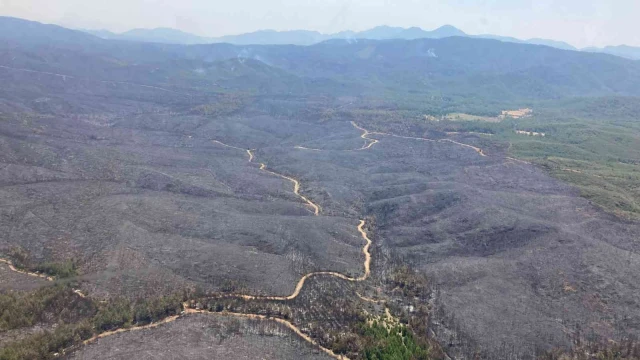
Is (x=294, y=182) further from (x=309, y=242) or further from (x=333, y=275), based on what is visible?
(x=333, y=275)

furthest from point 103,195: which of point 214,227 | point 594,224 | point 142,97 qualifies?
point 142,97

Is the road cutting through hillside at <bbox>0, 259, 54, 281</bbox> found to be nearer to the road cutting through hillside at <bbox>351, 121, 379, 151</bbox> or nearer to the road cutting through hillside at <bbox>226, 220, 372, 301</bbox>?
the road cutting through hillside at <bbox>226, 220, 372, 301</bbox>

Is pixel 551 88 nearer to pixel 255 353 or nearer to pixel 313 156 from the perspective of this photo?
pixel 313 156

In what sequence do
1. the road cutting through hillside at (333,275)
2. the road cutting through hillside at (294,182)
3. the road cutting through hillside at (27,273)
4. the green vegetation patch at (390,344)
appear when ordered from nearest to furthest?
the green vegetation patch at (390,344) < the road cutting through hillside at (27,273) < the road cutting through hillside at (333,275) < the road cutting through hillside at (294,182)

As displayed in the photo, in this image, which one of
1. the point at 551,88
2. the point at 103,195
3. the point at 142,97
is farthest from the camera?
the point at 551,88

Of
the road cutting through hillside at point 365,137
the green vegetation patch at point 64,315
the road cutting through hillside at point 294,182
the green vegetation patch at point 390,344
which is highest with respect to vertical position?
the green vegetation patch at point 64,315

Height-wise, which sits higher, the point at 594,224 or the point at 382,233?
the point at 594,224

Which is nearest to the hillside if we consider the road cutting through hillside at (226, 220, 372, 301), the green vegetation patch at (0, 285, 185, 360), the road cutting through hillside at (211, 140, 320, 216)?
the green vegetation patch at (0, 285, 185, 360)

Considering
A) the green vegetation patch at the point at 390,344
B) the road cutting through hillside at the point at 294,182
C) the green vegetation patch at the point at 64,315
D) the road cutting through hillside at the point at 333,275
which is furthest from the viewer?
the road cutting through hillside at the point at 294,182

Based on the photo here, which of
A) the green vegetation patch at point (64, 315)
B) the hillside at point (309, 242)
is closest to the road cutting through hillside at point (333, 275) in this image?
the hillside at point (309, 242)

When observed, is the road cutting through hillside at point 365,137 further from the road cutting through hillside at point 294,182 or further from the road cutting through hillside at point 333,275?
the road cutting through hillside at point 333,275

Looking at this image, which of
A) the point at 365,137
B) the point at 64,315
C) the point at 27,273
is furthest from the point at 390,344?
the point at 365,137
